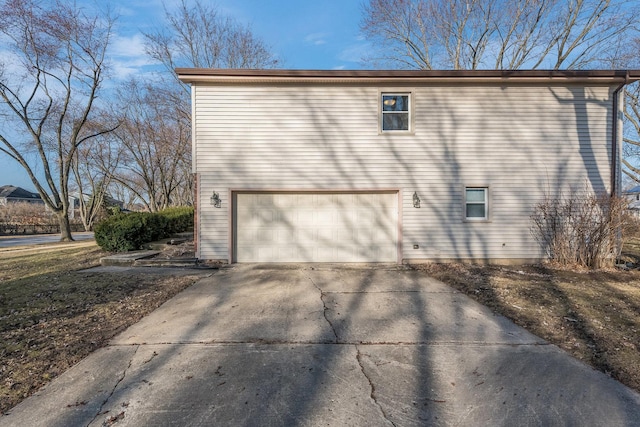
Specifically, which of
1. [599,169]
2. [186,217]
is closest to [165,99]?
[186,217]

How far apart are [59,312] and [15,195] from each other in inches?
2327

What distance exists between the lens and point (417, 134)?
28.5ft

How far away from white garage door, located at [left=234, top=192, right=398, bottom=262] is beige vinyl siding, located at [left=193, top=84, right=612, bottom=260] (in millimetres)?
511

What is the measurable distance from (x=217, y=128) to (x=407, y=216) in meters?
5.39

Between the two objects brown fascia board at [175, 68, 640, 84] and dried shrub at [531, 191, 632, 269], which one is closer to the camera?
dried shrub at [531, 191, 632, 269]

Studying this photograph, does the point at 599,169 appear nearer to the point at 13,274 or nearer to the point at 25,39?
the point at 13,274

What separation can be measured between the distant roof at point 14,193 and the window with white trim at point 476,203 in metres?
59.7

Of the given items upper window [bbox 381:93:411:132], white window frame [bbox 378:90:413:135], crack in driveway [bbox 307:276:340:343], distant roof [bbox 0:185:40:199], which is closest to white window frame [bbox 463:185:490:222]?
white window frame [bbox 378:90:413:135]

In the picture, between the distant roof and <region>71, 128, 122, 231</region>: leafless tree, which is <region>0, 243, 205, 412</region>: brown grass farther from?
the distant roof

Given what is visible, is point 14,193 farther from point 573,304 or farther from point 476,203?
point 573,304

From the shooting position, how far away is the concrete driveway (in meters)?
2.54

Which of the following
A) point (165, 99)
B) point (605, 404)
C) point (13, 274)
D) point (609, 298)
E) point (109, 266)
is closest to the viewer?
point (605, 404)

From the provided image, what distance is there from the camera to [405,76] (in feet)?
27.7

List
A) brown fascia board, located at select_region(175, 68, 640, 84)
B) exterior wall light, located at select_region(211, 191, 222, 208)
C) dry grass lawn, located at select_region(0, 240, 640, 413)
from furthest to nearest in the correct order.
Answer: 1. exterior wall light, located at select_region(211, 191, 222, 208)
2. brown fascia board, located at select_region(175, 68, 640, 84)
3. dry grass lawn, located at select_region(0, 240, 640, 413)
